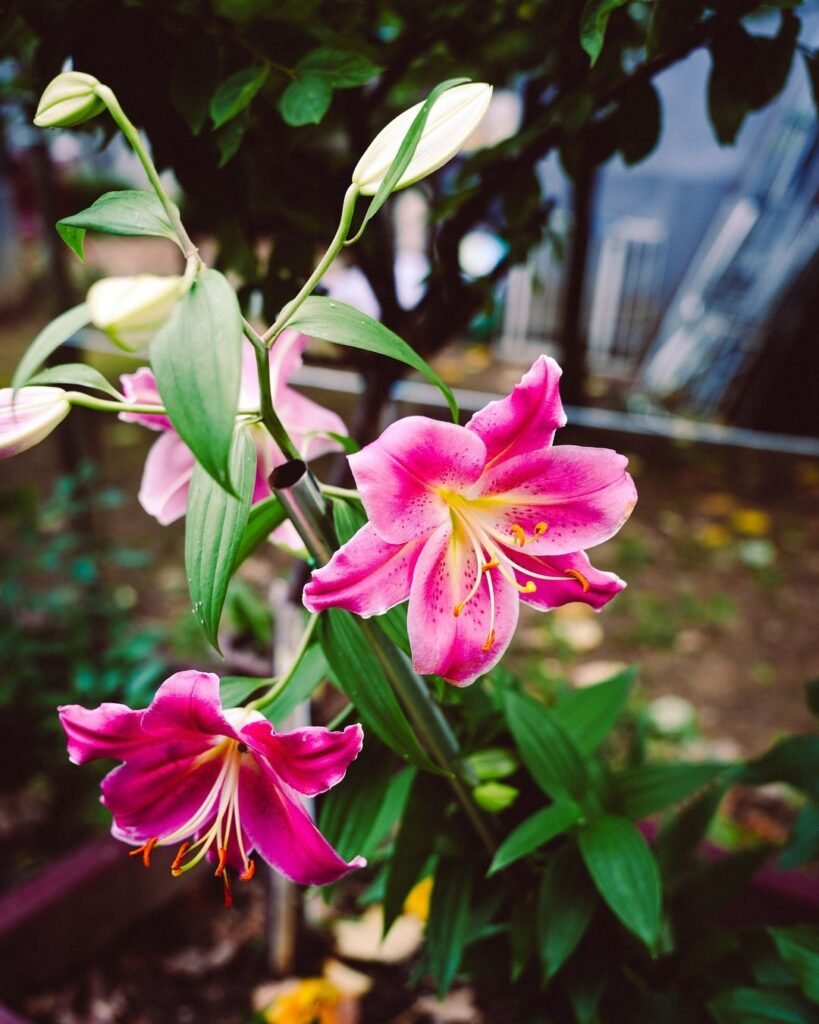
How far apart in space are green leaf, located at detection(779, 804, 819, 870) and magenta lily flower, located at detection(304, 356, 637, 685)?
0.55m

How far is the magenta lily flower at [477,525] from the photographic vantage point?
51 centimetres

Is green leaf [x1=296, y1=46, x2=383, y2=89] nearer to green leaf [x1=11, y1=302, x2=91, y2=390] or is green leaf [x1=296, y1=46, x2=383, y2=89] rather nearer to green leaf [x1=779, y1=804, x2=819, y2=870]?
green leaf [x1=11, y1=302, x2=91, y2=390]

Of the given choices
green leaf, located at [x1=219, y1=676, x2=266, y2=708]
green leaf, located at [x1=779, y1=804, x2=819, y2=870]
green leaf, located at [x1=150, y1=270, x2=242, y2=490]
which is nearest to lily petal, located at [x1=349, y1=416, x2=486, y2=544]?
green leaf, located at [x1=150, y1=270, x2=242, y2=490]

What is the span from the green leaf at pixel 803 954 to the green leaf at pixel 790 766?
157 mm

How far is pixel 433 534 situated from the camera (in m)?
0.56

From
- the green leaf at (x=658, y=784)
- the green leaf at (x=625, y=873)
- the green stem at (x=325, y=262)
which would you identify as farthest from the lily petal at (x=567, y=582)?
the green leaf at (x=658, y=784)

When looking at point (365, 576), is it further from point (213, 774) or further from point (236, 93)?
point (236, 93)

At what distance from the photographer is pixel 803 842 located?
957mm

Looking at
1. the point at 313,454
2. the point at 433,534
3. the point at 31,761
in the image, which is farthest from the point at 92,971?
the point at 433,534

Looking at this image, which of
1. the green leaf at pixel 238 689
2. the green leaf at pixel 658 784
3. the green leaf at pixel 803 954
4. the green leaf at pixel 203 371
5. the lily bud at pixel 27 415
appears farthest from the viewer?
the green leaf at pixel 658 784

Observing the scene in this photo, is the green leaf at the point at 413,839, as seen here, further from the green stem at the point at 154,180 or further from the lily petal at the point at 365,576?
the green stem at the point at 154,180

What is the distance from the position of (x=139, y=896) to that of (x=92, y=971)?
0.13 m

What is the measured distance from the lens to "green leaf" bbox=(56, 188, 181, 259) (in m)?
0.48

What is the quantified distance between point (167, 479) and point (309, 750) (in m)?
0.28
